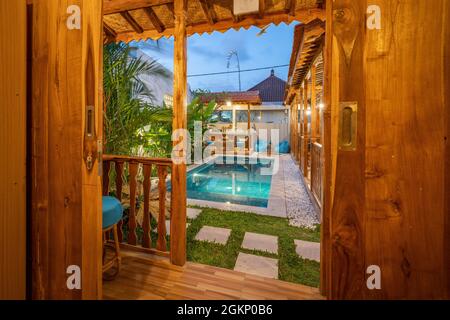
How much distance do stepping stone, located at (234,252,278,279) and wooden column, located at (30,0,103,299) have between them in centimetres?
151

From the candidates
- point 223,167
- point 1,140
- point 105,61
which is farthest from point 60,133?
point 223,167

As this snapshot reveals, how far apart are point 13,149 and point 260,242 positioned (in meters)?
2.57

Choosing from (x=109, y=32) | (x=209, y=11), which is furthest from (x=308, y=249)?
(x=109, y=32)

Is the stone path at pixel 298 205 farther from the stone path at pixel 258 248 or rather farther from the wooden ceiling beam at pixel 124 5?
the wooden ceiling beam at pixel 124 5

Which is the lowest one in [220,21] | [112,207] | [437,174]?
[112,207]

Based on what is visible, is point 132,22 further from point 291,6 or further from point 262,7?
point 291,6

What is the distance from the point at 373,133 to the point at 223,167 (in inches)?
319

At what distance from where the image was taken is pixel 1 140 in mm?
914

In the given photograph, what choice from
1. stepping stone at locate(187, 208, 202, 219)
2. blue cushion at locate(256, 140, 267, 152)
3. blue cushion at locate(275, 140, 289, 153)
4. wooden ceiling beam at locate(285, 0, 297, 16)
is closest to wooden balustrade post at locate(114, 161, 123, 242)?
stepping stone at locate(187, 208, 202, 219)

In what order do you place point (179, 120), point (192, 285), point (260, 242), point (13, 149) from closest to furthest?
1. point (13, 149)
2. point (192, 285)
3. point (179, 120)
4. point (260, 242)

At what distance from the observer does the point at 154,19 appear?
8.46 ft

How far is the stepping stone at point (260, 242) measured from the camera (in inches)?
104

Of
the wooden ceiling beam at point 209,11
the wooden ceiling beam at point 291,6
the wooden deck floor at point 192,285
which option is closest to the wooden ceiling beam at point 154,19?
the wooden ceiling beam at point 209,11
